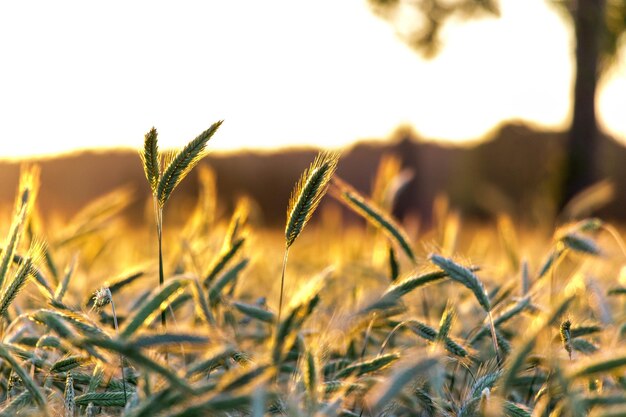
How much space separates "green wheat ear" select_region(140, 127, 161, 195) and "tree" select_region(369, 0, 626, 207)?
6962mm

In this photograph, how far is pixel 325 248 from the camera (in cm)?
366

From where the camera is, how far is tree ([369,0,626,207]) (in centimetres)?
753

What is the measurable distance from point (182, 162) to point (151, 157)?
4 cm

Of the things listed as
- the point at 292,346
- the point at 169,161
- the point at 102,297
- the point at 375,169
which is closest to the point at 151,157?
the point at 169,161

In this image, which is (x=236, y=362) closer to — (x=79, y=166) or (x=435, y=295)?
(x=435, y=295)

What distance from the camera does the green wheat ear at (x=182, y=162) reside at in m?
0.90

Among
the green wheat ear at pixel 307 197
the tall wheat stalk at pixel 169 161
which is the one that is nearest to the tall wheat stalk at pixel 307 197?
the green wheat ear at pixel 307 197

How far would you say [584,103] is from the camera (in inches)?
310

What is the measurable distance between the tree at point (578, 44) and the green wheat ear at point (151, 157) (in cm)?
696

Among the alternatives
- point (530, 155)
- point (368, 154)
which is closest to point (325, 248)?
point (530, 155)

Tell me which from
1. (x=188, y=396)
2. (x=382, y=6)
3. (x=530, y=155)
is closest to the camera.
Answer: (x=188, y=396)

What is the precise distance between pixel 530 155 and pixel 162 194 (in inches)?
613

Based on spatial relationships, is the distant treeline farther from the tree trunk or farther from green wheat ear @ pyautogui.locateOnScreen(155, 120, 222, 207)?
green wheat ear @ pyautogui.locateOnScreen(155, 120, 222, 207)

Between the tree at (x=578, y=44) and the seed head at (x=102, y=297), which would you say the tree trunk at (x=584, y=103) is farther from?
the seed head at (x=102, y=297)
